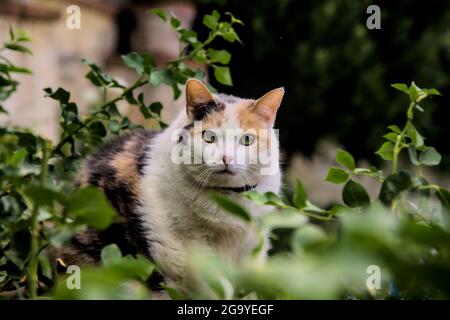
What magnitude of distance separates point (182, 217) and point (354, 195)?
67cm

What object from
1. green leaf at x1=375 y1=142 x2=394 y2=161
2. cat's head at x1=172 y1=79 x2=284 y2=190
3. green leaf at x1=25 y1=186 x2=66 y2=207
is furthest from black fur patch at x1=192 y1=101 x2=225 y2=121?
green leaf at x1=25 y1=186 x2=66 y2=207

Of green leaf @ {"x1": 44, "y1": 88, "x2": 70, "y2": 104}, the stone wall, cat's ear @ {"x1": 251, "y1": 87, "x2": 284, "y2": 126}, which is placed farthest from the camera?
the stone wall

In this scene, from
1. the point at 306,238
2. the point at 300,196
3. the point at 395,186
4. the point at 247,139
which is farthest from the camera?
the point at 247,139

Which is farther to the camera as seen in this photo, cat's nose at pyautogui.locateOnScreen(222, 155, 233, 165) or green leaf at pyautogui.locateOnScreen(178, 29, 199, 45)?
green leaf at pyautogui.locateOnScreen(178, 29, 199, 45)

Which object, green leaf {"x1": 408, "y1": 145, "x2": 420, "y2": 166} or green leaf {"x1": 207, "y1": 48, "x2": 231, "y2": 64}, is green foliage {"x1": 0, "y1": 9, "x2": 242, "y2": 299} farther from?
green leaf {"x1": 408, "y1": 145, "x2": 420, "y2": 166}

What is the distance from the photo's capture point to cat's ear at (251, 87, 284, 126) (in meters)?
1.52

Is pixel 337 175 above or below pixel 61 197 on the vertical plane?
above

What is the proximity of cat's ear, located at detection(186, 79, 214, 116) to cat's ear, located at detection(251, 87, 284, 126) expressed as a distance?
0.11m

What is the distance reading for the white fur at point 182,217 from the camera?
57.6 inches

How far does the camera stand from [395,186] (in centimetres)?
83

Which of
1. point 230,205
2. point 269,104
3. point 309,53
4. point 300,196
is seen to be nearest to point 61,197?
point 230,205

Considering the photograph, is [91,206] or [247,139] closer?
[91,206]

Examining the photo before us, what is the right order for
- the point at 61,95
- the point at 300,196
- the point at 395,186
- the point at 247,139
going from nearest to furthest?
the point at 300,196 < the point at 395,186 < the point at 61,95 < the point at 247,139

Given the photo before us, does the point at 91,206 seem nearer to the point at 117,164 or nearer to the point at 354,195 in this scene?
the point at 354,195
